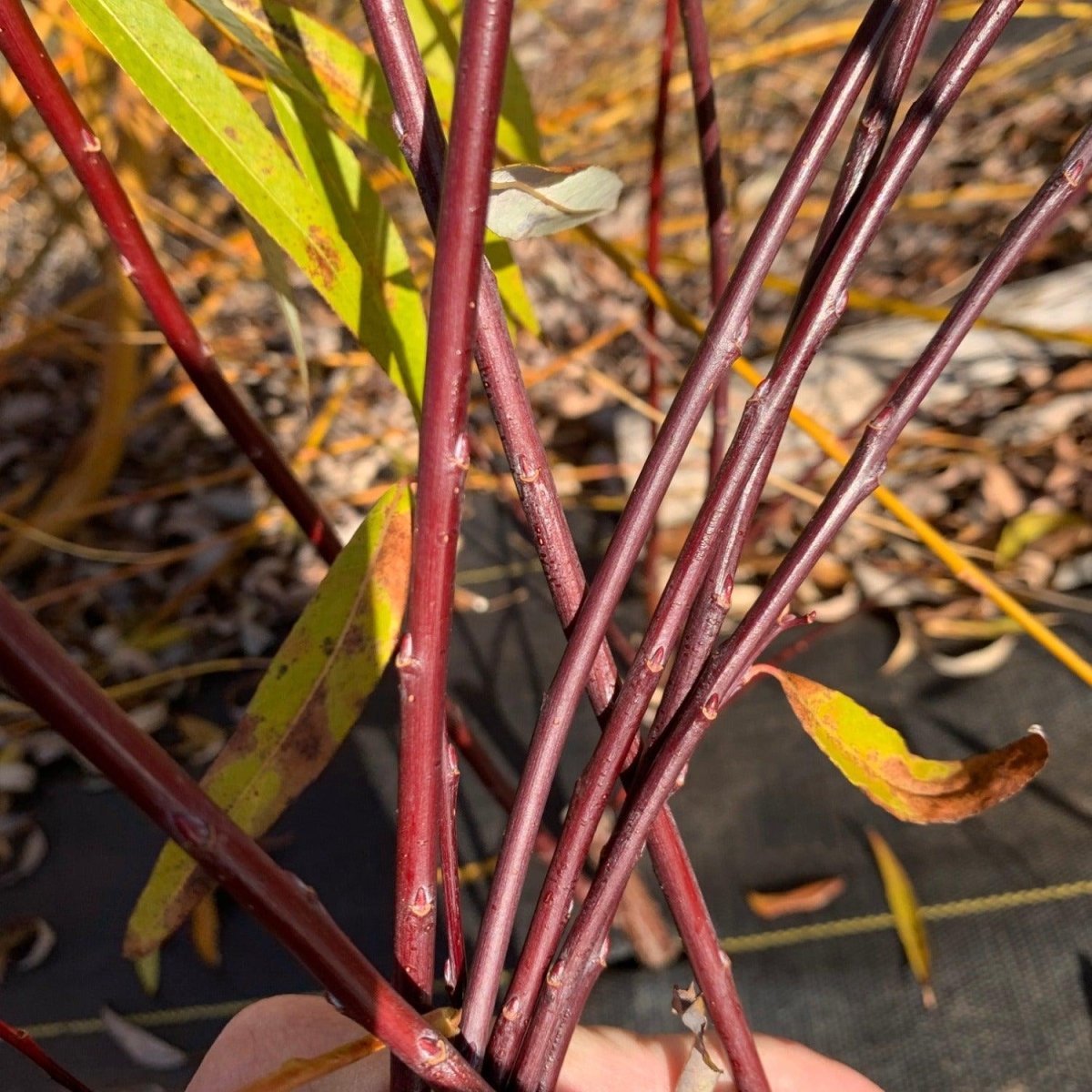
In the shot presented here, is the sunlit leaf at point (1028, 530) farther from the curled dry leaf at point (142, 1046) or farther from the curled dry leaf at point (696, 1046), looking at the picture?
the curled dry leaf at point (142, 1046)

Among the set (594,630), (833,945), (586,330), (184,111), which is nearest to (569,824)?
(594,630)

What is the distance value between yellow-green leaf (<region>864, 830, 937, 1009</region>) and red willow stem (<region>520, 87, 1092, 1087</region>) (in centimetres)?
53

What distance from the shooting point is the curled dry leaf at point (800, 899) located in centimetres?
84

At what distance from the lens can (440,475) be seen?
26 centimetres

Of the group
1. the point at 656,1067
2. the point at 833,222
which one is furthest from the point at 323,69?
the point at 656,1067

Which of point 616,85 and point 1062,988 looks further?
point 616,85

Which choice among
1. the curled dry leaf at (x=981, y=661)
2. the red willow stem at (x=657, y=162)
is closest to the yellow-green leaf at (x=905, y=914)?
the curled dry leaf at (x=981, y=661)

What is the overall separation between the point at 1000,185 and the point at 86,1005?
1.61 metres

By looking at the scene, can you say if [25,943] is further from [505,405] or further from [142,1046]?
[505,405]

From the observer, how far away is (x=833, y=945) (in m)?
0.81

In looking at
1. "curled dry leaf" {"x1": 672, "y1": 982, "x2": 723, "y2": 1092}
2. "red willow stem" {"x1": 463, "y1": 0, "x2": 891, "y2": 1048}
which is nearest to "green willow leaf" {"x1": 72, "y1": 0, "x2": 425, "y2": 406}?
"red willow stem" {"x1": 463, "y1": 0, "x2": 891, "y2": 1048}

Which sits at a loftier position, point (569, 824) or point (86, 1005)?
point (569, 824)

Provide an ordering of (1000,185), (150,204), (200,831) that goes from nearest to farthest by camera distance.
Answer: (200,831), (150,204), (1000,185)

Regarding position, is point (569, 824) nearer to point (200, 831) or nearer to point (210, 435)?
point (200, 831)
